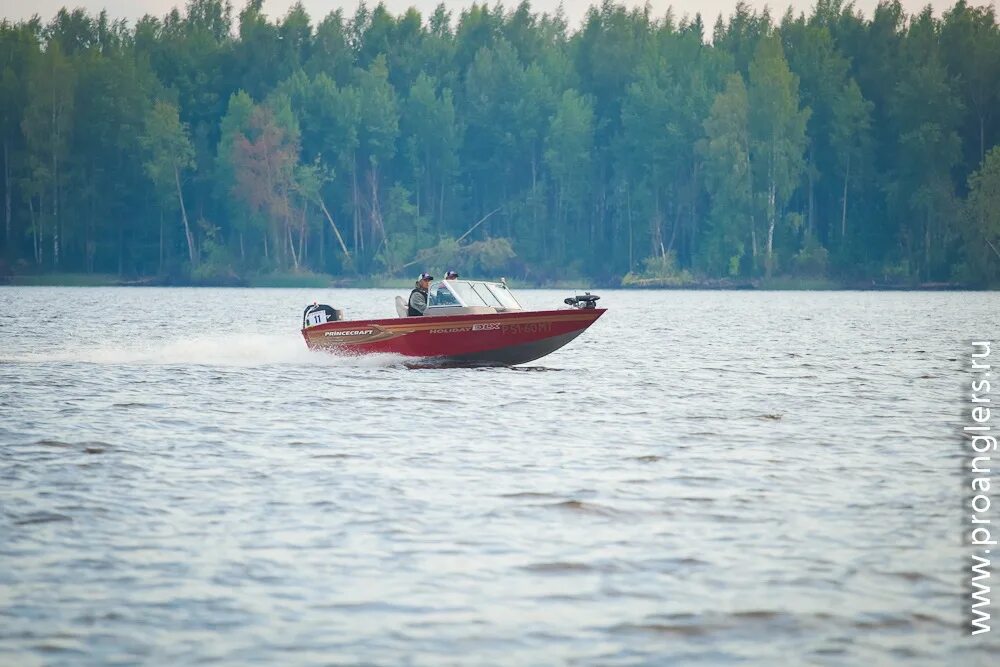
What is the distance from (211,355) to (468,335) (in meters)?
9.34

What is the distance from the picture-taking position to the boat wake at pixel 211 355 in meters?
32.6

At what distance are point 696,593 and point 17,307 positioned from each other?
62.2 metres

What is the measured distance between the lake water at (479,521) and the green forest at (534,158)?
79203mm

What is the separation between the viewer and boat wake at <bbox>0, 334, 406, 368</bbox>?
107ft

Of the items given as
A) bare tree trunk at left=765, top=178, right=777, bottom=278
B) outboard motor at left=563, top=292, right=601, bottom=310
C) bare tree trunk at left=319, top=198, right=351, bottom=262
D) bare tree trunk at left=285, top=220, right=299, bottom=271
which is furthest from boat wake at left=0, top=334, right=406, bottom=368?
bare tree trunk at left=319, top=198, right=351, bottom=262

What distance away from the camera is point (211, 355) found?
3497cm

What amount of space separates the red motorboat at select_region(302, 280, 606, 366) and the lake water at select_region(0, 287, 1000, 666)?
25.5 inches

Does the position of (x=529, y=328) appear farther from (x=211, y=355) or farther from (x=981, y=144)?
(x=981, y=144)

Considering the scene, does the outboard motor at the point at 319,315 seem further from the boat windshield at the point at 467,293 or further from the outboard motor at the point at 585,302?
the outboard motor at the point at 585,302

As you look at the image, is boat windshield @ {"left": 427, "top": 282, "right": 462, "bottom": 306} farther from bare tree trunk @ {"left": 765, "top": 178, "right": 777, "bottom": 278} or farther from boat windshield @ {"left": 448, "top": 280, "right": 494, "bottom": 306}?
bare tree trunk @ {"left": 765, "top": 178, "right": 777, "bottom": 278}

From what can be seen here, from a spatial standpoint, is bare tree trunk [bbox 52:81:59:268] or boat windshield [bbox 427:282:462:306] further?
bare tree trunk [bbox 52:81:59:268]

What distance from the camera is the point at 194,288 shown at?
376ft

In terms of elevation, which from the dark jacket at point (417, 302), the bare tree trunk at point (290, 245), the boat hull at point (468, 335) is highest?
the bare tree trunk at point (290, 245)

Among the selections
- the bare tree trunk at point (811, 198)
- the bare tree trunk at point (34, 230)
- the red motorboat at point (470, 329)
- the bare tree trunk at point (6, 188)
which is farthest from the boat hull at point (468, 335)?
the bare tree trunk at point (6, 188)
